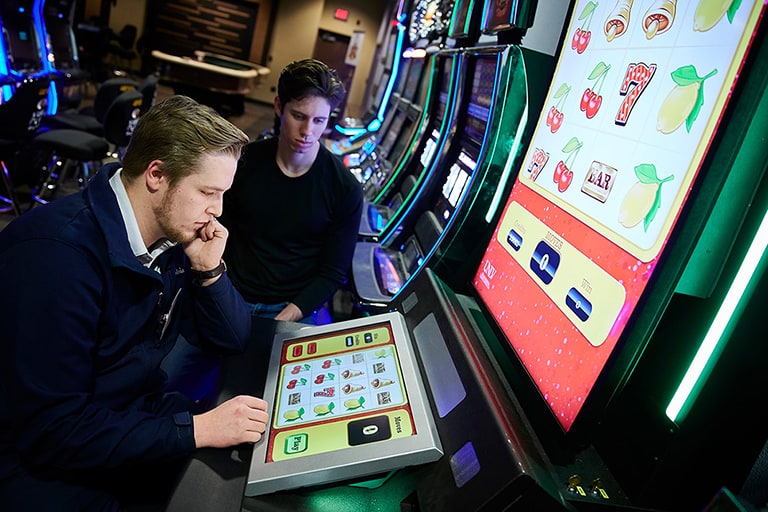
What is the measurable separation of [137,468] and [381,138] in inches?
131

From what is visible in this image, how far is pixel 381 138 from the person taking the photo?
411 centimetres

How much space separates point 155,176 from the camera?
106 centimetres

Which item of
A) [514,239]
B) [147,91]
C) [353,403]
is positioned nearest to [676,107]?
[514,239]

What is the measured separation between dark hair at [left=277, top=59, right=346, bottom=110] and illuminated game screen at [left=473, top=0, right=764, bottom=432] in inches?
32.0

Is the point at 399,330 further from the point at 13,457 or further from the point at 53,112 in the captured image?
the point at 53,112

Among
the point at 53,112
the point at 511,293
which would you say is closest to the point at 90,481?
the point at 511,293

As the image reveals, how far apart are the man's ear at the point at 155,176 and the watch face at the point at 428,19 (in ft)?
8.22

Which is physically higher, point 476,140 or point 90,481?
point 476,140

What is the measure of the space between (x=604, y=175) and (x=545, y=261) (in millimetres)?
207

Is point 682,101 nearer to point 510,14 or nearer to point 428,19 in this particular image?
point 510,14

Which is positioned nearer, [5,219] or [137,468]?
[137,468]

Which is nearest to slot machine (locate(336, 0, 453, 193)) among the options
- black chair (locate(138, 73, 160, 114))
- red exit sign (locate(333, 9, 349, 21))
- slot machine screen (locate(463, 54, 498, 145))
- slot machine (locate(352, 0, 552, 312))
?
slot machine (locate(352, 0, 552, 312))

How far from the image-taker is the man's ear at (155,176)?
3.46 ft

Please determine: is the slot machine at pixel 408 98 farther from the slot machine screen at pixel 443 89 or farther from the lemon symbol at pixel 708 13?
the lemon symbol at pixel 708 13
